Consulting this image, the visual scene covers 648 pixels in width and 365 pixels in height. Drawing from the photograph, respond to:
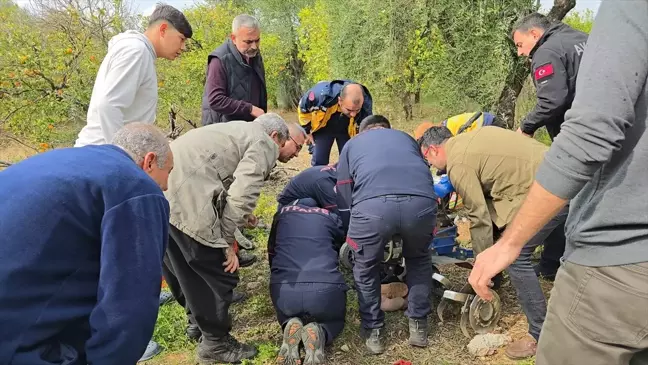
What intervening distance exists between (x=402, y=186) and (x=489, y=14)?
7747mm

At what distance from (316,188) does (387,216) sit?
4.18ft

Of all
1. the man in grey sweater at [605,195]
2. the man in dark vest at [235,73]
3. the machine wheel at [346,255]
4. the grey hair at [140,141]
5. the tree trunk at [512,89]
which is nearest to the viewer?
the man in grey sweater at [605,195]

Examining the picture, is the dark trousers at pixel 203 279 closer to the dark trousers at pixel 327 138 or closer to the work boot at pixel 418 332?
the work boot at pixel 418 332

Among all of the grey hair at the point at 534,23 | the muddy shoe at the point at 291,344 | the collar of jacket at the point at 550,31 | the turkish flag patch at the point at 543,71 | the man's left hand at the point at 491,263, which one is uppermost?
the grey hair at the point at 534,23

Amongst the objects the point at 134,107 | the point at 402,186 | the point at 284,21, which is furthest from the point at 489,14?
the point at 284,21

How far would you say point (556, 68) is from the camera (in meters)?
4.14

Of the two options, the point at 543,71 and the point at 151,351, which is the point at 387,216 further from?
the point at 543,71

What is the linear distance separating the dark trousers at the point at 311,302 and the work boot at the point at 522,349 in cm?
118

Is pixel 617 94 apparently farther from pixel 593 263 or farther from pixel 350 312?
pixel 350 312

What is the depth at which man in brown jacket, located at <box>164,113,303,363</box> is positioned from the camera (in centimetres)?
286

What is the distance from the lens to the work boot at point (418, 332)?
3.43 meters

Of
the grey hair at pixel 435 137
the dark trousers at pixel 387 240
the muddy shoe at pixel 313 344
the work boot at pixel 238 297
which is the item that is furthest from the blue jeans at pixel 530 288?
the work boot at pixel 238 297

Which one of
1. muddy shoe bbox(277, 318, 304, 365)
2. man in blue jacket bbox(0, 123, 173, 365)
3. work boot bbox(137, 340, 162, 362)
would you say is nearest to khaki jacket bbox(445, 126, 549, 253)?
muddy shoe bbox(277, 318, 304, 365)

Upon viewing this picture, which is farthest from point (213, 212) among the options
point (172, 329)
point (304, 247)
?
point (172, 329)
